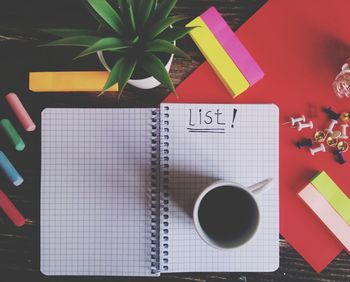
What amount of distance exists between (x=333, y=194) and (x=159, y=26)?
0.40 metres

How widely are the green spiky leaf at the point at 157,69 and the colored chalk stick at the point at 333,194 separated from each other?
0.31 metres

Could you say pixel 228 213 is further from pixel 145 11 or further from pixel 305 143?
pixel 145 11

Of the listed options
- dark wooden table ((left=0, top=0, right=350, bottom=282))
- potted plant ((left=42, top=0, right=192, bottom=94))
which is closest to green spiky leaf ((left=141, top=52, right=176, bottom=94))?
potted plant ((left=42, top=0, right=192, bottom=94))

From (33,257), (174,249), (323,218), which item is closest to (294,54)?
(323,218)

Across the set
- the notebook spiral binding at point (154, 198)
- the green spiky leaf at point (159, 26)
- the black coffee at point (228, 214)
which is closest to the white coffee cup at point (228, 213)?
the black coffee at point (228, 214)

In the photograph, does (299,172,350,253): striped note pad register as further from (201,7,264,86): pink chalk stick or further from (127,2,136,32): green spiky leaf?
(127,2,136,32): green spiky leaf

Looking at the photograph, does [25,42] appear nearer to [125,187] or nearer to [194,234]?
[125,187]

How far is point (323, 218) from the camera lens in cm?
74

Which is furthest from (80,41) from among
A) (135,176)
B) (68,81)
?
(135,176)

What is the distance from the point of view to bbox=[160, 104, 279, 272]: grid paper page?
2.42 feet

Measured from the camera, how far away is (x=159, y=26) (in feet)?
1.95

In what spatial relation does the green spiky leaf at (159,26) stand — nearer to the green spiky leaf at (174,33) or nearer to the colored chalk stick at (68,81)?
the green spiky leaf at (174,33)

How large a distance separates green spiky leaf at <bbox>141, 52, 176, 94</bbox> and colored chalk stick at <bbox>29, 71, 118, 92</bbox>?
133mm

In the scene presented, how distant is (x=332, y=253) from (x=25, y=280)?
521 millimetres
